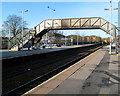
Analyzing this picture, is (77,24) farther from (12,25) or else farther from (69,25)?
(12,25)

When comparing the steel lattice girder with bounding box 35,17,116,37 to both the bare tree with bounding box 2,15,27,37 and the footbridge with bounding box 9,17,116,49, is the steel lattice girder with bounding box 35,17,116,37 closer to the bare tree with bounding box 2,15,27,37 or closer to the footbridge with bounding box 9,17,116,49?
the footbridge with bounding box 9,17,116,49

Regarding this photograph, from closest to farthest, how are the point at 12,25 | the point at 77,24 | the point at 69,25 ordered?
the point at 77,24, the point at 69,25, the point at 12,25

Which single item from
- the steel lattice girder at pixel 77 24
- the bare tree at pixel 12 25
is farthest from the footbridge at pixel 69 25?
the bare tree at pixel 12 25

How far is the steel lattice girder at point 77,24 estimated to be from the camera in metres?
33.2

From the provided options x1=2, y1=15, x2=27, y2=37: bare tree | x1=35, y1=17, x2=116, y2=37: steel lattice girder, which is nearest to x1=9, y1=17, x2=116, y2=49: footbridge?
x1=35, y1=17, x2=116, y2=37: steel lattice girder

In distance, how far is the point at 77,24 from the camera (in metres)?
35.4

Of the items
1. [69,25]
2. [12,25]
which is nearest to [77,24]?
[69,25]

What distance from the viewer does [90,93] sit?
5.80 metres

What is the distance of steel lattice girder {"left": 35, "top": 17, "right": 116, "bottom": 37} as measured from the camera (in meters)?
33.2

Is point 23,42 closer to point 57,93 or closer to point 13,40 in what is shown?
point 13,40

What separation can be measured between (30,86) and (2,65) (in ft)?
16.6

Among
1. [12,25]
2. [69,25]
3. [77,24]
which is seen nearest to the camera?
[77,24]

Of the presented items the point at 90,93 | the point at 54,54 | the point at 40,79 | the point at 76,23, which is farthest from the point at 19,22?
the point at 90,93

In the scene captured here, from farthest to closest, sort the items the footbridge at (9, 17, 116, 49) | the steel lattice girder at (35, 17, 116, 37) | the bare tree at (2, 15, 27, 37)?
the bare tree at (2, 15, 27, 37)
the footbridge at (9, 17, 116, 49)
the steel lattice girder at (35, 17, 116, 37)
